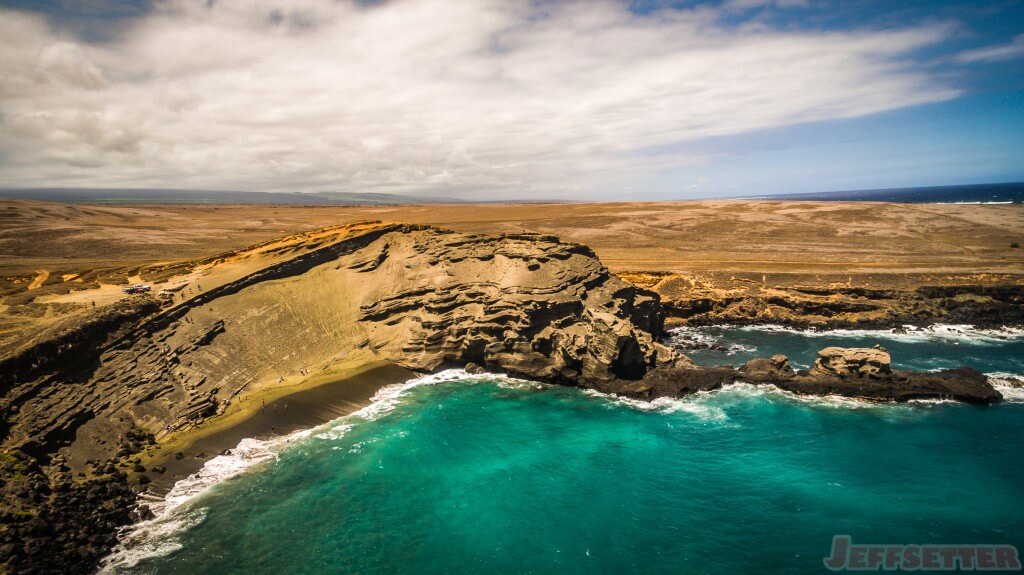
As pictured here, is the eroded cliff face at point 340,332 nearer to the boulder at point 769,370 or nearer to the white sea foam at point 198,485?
the white sea foam at point 198,485

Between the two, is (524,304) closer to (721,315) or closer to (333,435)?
(333,435)

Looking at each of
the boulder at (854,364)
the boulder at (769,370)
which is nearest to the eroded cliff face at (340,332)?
the boulder at (769,370)

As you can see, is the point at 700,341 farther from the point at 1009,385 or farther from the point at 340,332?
the point at 340,332

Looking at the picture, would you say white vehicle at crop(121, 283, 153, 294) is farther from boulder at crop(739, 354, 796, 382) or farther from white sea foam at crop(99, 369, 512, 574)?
boulder at crop(739, 354, 796, 382)

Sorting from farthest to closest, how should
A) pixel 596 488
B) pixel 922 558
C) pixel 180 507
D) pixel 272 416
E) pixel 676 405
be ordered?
pixel 676 405, pixel 272 416, pixel 596 488, pixel 180 507, pixel 922 558

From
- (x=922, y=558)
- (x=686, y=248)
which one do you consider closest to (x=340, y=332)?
(x=922, y=558)

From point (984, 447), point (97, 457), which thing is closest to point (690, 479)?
point (984, 447)
